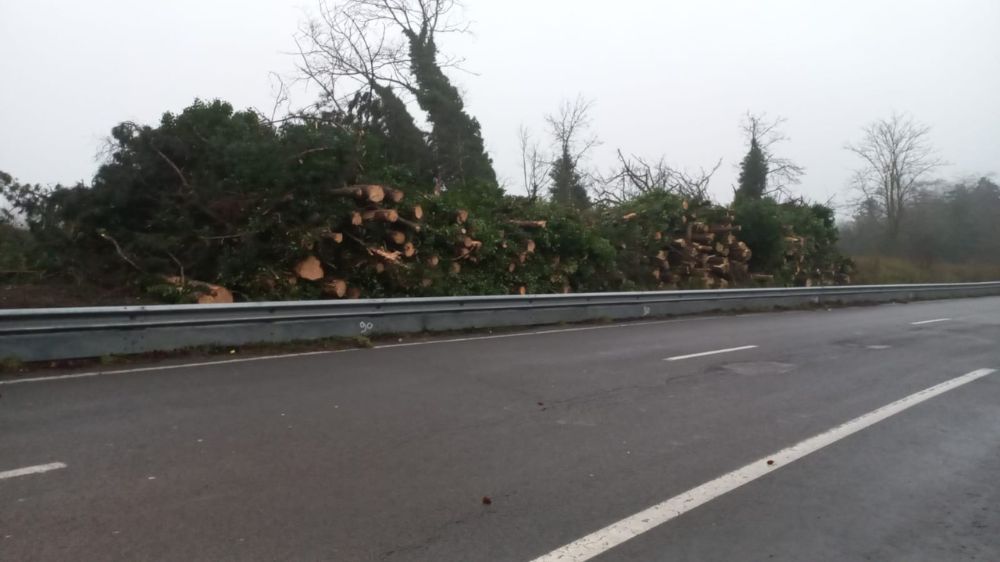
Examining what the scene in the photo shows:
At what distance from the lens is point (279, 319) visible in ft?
36.8

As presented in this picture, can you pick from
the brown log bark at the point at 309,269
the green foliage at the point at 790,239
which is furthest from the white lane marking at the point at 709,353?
the green foliage at the point at 790,239

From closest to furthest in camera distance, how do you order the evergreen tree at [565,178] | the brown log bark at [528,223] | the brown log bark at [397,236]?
the brown log bark at [397,236] < the brown log bark at [528,223] < the evergreen tree at [565,178]

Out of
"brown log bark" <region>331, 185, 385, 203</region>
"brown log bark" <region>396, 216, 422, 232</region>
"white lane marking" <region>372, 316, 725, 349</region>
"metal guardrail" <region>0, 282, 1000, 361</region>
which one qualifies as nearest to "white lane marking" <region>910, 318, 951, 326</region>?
"white lane marking" <region>372, 316, 725, 349</region>

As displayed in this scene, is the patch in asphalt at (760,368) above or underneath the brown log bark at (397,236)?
underneath

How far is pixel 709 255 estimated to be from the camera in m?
27.6

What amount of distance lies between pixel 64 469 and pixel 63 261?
31.2 ft

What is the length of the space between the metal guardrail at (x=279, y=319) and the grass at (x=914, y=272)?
77.9 ft

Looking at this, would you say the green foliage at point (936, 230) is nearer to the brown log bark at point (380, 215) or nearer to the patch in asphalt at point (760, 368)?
the patch in asphalt at point (760, 368)

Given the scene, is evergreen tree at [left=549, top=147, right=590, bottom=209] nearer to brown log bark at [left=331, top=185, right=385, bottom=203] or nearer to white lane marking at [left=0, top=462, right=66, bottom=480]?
brown log bark at [left=331, top=185, right=385, bottom=203]

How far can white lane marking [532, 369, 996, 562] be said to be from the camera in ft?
13.7

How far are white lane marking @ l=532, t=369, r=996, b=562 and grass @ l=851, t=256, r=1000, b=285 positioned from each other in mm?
33038

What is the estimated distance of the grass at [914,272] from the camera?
1550 inches

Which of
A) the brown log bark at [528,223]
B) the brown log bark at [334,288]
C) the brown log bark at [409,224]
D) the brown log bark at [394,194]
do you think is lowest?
the brown log bark at [334,288]

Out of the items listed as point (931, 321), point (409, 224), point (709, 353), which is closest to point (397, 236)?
point (409, 224)
